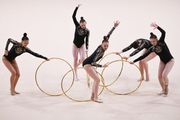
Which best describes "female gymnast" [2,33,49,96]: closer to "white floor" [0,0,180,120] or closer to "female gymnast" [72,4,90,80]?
"white floor" [0,0,180,120]

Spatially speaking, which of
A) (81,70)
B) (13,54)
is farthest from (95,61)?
(81,70)

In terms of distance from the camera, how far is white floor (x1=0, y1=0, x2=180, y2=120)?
4648mm

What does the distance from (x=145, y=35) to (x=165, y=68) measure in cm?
443

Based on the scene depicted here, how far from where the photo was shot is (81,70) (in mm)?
6973

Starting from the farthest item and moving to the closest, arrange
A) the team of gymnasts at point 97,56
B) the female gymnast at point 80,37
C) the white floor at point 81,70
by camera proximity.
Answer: the female gymnast at point 80,37, the team of gymnasts at point 97,56, the white floor at point 81,70

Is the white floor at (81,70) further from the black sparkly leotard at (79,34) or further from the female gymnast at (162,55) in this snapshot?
the black sparkly leotard at (79,34)

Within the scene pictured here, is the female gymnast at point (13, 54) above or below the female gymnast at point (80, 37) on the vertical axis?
below

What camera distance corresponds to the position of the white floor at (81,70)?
4.65 metres

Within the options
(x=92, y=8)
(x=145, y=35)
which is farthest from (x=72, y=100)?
(x=92, y=8)

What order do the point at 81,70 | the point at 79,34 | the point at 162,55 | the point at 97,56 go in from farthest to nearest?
1. the point at 81,70
2. the point at 79,34
3. the point at 162,55
4. the point at 97,56

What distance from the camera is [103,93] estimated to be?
18.1 ft

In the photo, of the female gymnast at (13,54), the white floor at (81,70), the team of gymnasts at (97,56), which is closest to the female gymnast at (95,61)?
the team of gymnasts at (97,56)

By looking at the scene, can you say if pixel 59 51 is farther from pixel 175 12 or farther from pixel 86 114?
pixel 175 12

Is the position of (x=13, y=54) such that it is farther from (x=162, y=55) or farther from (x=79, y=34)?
(x=162, y=55)
